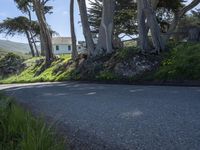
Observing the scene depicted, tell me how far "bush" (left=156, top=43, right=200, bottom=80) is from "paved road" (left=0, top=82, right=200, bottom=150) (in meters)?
3.33

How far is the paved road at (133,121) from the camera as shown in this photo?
5316mm

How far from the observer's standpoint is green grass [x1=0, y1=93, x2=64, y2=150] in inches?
173

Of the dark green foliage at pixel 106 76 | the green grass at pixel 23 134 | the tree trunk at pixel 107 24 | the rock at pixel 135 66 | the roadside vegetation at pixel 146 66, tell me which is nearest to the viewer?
the green grass at pixel 23 134

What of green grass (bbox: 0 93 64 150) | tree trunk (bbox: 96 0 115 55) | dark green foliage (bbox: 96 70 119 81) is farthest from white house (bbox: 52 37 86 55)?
green grass (bbox: 0 93 64 150)

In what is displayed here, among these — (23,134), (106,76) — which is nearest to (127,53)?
(106,76)

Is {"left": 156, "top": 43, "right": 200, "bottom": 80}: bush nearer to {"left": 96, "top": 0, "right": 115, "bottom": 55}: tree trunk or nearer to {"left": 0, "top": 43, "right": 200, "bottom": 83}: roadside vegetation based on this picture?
{"left": 0, "top": 43, "right": 200, "bottom": 83}: roadside vegetation

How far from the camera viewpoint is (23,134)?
4984 millimetres

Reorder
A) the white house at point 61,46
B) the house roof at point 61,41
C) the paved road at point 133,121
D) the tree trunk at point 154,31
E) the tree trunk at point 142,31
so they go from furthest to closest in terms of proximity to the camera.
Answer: the house roof at point 61,41 < the white house at point 61,46 < the tree trunk at point 142,31 < the tree trunk at point 154,31 < the paved road at point 133,121

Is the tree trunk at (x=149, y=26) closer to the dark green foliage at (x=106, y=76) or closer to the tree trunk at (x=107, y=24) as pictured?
the dark green foliage at (x=106, y=76)

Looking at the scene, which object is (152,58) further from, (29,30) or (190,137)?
(29,30)

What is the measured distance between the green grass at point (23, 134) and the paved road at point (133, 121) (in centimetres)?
66

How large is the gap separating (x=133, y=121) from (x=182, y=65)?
318 inches

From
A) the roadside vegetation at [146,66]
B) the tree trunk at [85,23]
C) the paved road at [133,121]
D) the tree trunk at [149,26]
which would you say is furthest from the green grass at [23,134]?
the tree trunk at [85,23]

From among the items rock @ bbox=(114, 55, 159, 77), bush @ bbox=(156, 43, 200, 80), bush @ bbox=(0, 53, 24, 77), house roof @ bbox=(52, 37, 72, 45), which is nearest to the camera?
bush @ bbox=(156, 43, 200, 80)
